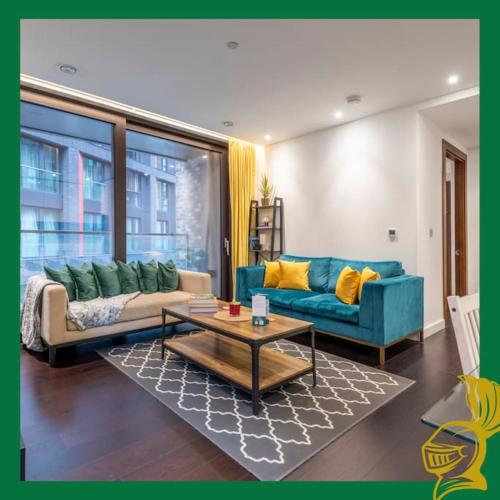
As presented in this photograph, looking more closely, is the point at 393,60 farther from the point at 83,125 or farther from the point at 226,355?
the point at 83,125

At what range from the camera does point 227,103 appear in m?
3.59

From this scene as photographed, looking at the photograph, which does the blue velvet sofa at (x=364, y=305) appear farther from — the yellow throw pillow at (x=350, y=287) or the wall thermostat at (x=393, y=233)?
the wall thermostat at (x=393, y=233)

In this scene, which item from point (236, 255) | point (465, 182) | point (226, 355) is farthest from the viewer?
point (236, 255)

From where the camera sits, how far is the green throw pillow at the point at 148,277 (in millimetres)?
3746

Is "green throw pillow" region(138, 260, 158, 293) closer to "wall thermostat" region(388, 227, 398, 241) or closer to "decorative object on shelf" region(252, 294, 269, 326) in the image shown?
Answer: "decorative object on shelf" region(252, 294, 269, 326)

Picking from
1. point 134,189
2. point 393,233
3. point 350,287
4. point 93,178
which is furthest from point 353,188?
point 93,178

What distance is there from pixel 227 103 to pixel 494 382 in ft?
11.5

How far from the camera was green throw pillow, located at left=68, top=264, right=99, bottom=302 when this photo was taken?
3.25 meters

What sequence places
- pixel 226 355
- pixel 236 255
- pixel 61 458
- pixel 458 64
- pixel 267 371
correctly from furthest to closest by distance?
1. pixel 236 255
2. pixel 458 64
3. pixel 226 355
4. pixel 267 371
5. pixel 61 458

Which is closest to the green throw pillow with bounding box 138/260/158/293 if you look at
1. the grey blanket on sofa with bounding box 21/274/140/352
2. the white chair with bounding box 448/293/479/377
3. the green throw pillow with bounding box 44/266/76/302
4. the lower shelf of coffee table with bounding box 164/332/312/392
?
the grey blanket on sofa with bounding box 21/274/140/352

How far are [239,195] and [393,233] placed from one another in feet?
7.59

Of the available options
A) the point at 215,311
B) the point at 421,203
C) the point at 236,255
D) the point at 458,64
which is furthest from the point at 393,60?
the point at 236,255

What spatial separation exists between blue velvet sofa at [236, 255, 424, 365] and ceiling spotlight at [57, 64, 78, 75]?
2836mm

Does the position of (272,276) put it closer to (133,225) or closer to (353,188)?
(353,188)
